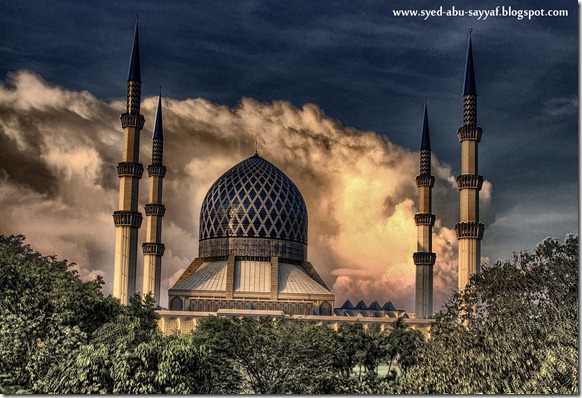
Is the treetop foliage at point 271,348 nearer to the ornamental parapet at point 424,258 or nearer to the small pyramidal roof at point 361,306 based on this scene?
the ornamental parapet at point 424,258

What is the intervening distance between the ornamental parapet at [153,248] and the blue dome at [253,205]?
12.3ft

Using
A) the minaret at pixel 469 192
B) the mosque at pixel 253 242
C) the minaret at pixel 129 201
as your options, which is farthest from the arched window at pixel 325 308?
the minaret at pixel 129 201

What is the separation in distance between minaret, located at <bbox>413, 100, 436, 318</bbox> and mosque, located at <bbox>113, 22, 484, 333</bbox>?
0.03 metres

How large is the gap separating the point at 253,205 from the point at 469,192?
10.4 meters

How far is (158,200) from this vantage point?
106 feet

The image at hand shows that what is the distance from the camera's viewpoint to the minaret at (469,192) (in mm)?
26531

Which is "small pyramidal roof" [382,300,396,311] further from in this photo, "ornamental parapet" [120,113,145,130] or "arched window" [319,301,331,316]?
"ornamental parapet" [120,113,145,130]

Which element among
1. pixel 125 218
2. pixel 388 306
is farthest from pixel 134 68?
pixel 388 306

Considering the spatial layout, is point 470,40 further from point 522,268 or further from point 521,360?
point 521,360

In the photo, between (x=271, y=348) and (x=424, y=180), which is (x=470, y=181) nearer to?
(x=424, y=180)

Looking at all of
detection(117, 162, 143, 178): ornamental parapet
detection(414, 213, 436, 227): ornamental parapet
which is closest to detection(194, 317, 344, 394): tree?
detection(117, 162, 143, 178): ornamental parapet

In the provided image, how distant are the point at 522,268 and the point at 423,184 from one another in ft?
58.8

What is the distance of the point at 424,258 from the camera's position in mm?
31766

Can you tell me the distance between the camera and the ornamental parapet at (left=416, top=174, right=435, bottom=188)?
3189 cm
